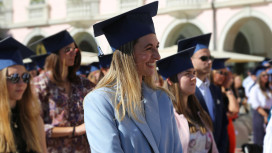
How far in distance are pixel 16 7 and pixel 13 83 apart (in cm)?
2461

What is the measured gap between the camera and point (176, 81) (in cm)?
373

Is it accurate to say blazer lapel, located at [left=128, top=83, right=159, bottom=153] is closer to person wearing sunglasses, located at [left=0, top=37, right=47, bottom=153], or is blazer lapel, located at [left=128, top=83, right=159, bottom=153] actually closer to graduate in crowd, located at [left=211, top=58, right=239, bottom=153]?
person wearing sunglasses, located at [left=0, top=37, right=47, bottom=153]

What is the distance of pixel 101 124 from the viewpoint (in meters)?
1.98

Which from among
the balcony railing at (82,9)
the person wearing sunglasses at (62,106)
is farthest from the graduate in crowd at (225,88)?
the balcony railing at (82,9)

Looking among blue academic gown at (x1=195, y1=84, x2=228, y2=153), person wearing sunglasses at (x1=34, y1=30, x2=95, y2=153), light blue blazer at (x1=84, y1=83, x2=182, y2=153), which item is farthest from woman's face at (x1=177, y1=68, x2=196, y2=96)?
light blue blazer at (x1=84, y1=83, x2=182, y2=153)

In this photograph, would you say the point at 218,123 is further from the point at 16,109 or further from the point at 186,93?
the point at 16,109

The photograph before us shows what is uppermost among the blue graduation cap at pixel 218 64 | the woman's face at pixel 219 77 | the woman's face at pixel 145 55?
the woman's face at pixel 145 55

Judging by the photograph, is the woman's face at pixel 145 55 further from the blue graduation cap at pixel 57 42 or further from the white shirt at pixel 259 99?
the white shirt at pixel 259 99

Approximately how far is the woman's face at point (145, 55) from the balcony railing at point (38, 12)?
2351 centimetres

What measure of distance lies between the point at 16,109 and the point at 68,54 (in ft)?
3.05

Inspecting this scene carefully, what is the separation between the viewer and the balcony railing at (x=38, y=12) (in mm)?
24922

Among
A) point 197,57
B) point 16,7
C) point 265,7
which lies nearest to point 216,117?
point 197,57

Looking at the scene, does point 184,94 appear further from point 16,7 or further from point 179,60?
point 16,7

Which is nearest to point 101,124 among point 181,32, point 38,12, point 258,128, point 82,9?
point 258,128
